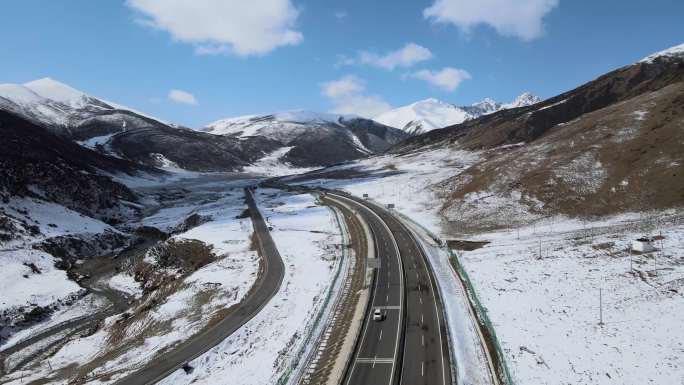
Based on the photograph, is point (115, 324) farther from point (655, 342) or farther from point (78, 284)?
point (655, 342)

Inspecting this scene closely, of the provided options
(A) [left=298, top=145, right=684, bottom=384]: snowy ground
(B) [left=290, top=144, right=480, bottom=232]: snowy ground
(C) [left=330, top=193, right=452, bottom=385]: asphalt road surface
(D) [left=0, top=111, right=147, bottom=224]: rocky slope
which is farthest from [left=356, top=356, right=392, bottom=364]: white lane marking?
(D) [left=0, top=111, right=147, bottom=224]: rocky slope

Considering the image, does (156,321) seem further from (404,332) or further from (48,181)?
(48,181)

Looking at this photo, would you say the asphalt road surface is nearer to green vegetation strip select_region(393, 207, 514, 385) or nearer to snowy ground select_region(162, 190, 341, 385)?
green vegetation strip select_region(393, 207, 514, 385)

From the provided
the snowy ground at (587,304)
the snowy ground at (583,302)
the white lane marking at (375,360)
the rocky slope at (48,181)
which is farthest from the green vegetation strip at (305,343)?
the rocky slope at (48,181)

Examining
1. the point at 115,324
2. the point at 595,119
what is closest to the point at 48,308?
the point at 115,324

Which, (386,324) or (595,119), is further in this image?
(595,119)
